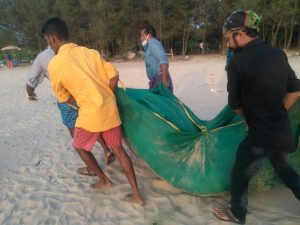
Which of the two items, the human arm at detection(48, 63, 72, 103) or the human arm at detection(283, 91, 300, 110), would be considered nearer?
the human arm at detection(283, 91, 300, 110)

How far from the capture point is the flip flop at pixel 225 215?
283 cm

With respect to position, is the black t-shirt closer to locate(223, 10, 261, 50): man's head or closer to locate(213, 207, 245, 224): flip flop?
locate(223, 10, 261, 50): man's head

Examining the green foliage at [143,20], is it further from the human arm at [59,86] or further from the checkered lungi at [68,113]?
the human arm at [59,86]

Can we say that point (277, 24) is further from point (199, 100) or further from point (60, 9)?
point (199, 100)

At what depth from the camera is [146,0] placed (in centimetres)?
2767

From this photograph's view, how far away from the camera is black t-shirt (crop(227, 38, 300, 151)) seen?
2.24 meters

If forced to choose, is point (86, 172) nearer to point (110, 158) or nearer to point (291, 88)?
point (110, 158)

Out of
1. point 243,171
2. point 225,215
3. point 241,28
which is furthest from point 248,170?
point 241,28

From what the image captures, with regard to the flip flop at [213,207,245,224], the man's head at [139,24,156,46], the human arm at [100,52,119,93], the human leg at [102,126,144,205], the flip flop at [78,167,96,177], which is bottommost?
the flip flop at [78,167,96,177]

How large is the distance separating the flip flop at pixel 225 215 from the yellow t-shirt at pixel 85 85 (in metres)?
1.24

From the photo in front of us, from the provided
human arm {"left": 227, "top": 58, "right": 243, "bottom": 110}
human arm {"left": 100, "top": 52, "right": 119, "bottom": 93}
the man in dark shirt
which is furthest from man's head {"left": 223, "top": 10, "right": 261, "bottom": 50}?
human arm {"left": 100, "top": 52, "right": 119, "bottom": 93}

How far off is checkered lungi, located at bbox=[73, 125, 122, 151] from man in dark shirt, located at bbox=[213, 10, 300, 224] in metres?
1.20

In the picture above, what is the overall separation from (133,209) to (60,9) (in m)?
29.2

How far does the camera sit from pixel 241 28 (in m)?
2.32
